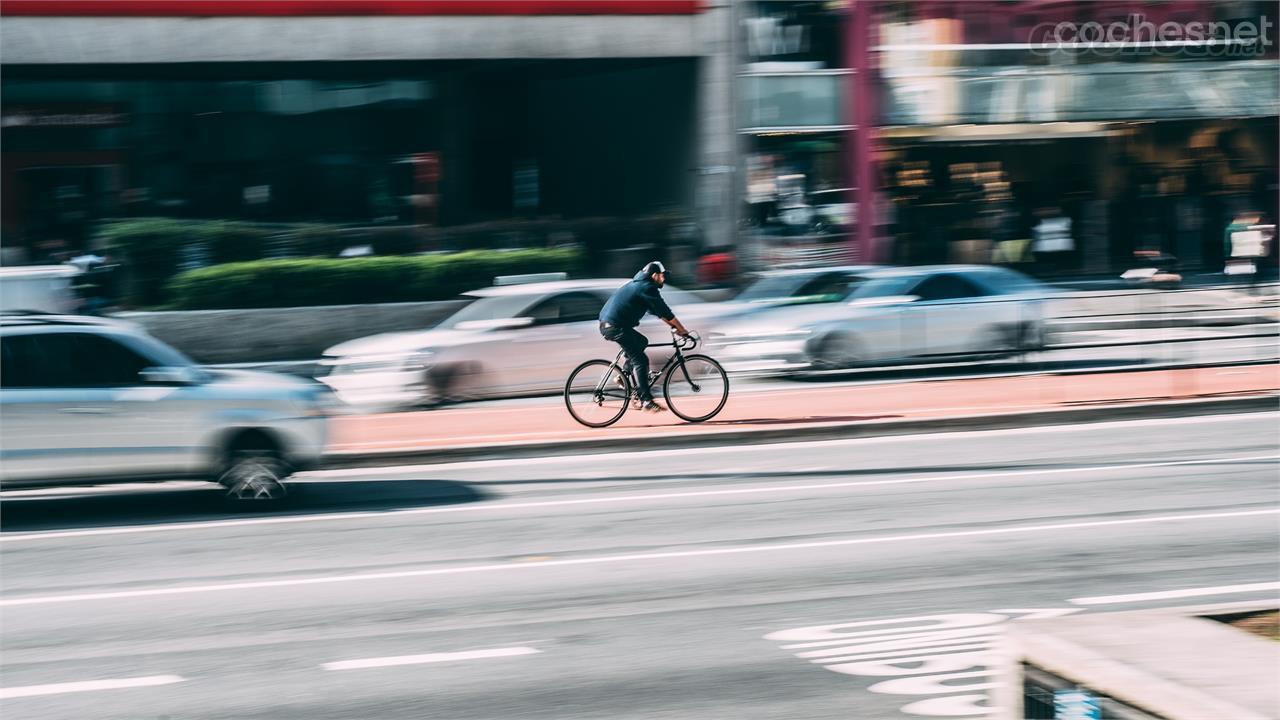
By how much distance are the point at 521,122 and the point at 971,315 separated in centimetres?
1327

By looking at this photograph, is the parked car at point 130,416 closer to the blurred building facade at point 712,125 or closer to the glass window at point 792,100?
the blurred building facade at point 712,125

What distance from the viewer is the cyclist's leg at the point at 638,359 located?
1462 centimetres

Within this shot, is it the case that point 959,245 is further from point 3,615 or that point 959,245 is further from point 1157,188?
point 3,615

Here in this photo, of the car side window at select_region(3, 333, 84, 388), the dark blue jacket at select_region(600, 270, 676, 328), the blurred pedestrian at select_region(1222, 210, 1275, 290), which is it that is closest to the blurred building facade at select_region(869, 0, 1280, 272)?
the blurred pedestrian at select_region(1222, 210, 1275, 290)

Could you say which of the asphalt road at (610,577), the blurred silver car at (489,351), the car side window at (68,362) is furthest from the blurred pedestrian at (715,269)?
the car side window at (68,362)

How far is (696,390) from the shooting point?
14.9 meters

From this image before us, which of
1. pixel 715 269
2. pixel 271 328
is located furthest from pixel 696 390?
pixel 715 269

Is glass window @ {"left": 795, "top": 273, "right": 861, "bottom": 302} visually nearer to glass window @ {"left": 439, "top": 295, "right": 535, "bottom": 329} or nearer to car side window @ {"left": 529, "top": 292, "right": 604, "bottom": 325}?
car side window @ {"left": 529, "top": 292, "right": 604, "bottom": 325}

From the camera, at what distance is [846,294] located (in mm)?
18734

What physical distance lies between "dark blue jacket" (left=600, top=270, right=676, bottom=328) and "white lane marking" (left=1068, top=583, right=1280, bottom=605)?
704 cm

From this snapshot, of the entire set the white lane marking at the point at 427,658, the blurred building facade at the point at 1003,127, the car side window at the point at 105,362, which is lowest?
the white lane marking at the point at 427,658

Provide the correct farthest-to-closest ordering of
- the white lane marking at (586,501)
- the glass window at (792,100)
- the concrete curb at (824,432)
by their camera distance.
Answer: the glass window at (792,100), the concrete curb at (824,432), the white lane marking at (586,501)

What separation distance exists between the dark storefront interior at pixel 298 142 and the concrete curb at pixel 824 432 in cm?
1272

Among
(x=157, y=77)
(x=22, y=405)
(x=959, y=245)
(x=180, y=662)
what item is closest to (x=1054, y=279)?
(x=959, y=245)
